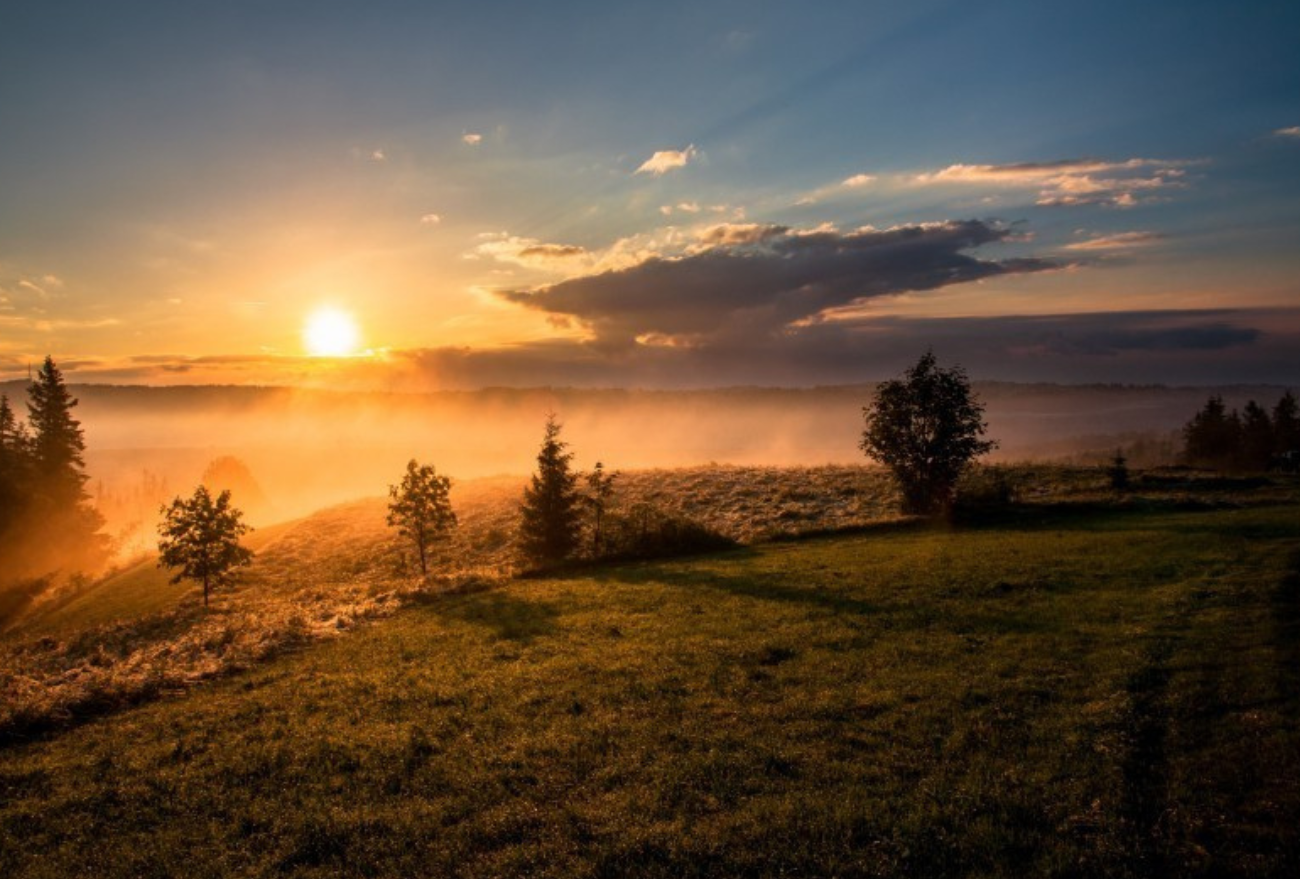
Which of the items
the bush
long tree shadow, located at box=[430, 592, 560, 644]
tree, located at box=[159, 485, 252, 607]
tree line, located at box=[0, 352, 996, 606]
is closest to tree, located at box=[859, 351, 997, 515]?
tree line, located at box=[0, 352, 996, 606]

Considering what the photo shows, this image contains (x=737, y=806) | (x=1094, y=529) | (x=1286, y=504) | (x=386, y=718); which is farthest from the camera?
(x=1286, y=504)

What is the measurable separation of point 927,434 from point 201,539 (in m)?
55.9

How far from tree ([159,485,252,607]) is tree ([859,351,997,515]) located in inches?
1986

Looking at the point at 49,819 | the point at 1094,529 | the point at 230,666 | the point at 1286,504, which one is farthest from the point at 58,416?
the point at 1286,504

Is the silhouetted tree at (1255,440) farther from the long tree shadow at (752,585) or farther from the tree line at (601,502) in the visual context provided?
the long tree shadow at (752,585)

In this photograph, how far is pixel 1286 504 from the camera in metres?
43.8

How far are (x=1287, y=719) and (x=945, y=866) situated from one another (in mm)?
9525

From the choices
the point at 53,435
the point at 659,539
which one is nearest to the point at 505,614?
the point at 659,539

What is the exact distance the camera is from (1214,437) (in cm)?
10306

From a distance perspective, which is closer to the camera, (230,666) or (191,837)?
(191,837)

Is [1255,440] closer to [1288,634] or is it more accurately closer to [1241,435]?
[1241,435]

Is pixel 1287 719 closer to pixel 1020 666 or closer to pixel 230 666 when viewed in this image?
pixel 1020 666

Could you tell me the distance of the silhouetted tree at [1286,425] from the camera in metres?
96.8

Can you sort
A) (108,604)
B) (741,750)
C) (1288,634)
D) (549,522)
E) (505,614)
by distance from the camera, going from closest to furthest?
(741,750) → (1288,634) → (505,614) → (549,522) → (108,604)
